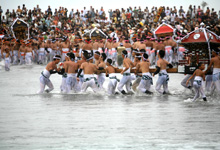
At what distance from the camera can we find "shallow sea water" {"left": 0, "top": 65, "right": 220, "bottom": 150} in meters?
8.05

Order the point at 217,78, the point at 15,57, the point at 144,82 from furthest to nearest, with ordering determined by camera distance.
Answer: the point at 15,57
the point at 144,82
the point at 217,78

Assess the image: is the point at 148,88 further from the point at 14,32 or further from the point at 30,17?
the point at 30,17

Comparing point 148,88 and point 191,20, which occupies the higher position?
point 191,20

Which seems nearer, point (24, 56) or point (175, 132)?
point (175, 132)

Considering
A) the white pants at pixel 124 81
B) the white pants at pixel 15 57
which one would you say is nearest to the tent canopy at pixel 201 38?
the white pants at pixel 124 81

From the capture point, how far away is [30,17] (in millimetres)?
40844

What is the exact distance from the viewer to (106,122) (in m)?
10.0

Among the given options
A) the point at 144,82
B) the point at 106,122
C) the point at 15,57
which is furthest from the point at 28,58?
the point at 106,122

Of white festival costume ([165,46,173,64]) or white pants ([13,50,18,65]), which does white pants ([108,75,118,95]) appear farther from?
white pants ([13,50,18,65])

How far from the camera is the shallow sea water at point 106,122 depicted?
26.4ft

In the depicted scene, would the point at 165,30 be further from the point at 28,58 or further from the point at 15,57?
the point at 15,57

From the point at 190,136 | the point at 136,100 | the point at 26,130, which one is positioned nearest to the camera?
the point at 190,136

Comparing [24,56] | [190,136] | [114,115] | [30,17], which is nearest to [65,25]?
[30,17]

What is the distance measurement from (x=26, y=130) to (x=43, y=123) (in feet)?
2.60
